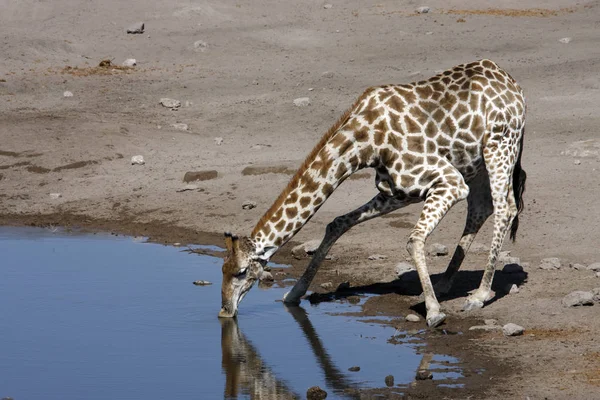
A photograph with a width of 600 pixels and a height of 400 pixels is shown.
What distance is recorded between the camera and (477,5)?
30.4 metres

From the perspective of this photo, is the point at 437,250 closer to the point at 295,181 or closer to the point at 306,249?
the point at 306,249

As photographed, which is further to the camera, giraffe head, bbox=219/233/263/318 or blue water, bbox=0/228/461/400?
giraffe head, bbox=219/233/263/318

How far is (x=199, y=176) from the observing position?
16406mm

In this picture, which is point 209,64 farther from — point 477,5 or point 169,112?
point 477,5

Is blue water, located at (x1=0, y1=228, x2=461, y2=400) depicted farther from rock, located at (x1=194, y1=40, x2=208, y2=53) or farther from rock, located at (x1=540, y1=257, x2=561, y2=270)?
rock, located at (x1=194, y1=40, x2=208, y2=53)

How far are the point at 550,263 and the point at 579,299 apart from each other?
1645 mm

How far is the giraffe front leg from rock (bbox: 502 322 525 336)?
1852mm

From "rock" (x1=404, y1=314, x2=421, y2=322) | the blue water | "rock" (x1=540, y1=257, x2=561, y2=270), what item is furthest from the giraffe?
"rock" (x1=540, y1=257, x2=561, y2=270)

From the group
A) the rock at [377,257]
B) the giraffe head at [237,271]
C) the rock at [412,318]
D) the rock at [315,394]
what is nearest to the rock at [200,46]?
the rock at [377,257]

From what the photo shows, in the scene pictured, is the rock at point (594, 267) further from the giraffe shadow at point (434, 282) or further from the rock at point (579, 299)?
the rock at point (579, 299)

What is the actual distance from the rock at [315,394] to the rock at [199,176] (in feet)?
28.3

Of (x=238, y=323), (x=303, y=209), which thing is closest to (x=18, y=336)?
(x=238, y=323)

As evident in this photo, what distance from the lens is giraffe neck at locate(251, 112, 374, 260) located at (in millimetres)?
10289

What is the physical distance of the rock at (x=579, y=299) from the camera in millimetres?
9969
